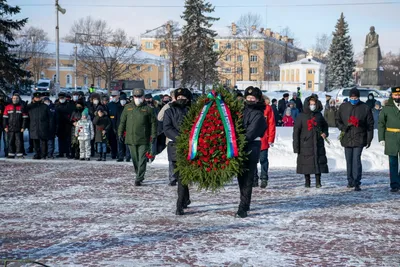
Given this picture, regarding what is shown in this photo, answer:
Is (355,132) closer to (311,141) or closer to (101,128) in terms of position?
(311,141)

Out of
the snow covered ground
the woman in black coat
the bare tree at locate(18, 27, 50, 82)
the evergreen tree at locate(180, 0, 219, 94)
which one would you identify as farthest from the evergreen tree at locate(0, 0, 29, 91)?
the bare tree at locate(18, 27, 50, 82)

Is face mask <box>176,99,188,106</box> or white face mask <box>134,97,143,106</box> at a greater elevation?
white face mask <box>134,97,143,106</box>

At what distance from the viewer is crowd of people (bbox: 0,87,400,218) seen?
30.5ft

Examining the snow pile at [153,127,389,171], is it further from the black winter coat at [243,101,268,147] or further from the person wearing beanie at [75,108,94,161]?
the black winter coat at [243,101,268,147]

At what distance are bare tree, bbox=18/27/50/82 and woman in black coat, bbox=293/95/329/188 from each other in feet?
205

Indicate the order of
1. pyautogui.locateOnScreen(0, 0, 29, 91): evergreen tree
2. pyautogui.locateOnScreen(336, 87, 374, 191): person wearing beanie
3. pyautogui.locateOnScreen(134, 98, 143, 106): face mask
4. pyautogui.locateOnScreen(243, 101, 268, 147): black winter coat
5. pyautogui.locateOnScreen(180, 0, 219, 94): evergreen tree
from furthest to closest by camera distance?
pyautogui.locateOnScreen(180, 0, 219, 94): evergreen tree
pyautogui.locateOnScreen(0, 0, 29, 91): evergreen tree
pyautogui.locateOnScreen(134, 98, 143, 106): face mask
pyautogui.locateOnScreen(336, 87, 374, 191): person wearing beanie
pyautogui.locateOnScreen(243, 101, 268, 147): black winter coat

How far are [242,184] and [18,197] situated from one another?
14.4ft

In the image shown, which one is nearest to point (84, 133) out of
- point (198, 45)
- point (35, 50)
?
point (198, 45)

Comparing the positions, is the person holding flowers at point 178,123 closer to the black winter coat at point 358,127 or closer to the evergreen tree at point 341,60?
the black winter coat at point 358,127

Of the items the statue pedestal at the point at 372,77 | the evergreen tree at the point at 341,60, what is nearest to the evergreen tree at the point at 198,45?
the statue pedestal at the point at 372,77

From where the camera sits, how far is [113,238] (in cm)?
768

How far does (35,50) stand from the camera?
255 feet

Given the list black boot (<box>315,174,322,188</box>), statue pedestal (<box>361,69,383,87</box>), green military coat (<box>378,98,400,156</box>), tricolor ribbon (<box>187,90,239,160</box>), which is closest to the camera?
tricolor ribbon (<box>187,90,239,160</box>)

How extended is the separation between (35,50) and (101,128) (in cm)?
6407
